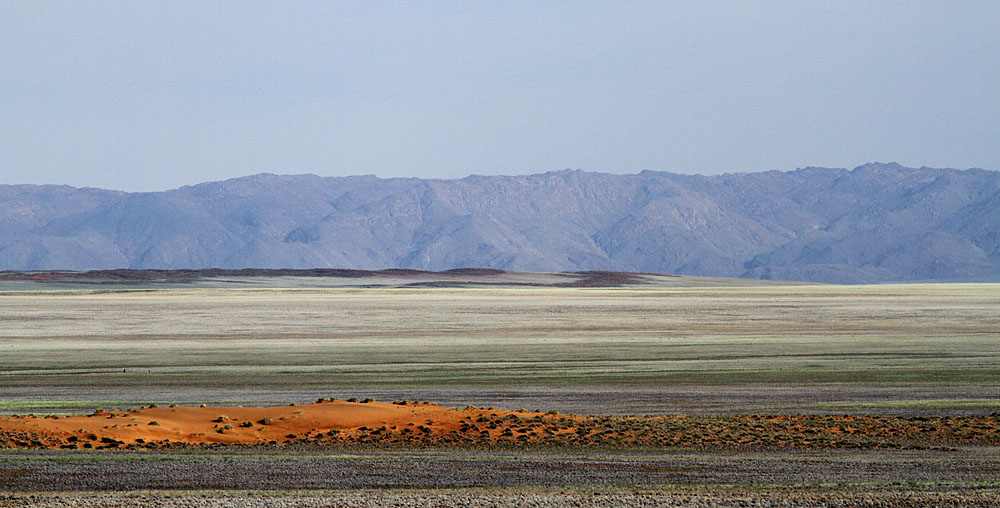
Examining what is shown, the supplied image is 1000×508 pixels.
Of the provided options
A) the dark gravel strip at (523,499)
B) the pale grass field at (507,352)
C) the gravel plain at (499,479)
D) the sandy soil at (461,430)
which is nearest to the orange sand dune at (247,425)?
the sandy soil at (461,430)

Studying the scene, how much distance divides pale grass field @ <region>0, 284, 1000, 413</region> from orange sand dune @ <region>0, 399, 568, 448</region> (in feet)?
16.4

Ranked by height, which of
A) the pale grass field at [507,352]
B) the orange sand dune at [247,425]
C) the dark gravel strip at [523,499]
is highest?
the dark gravel strip at [523,499]

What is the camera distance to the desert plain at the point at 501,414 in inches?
609

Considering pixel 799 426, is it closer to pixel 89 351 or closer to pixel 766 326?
pixel 89 351

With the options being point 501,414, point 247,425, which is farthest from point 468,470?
point 247,425

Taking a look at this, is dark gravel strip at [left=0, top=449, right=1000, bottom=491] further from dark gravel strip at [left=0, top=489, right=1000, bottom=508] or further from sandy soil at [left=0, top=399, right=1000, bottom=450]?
sandy soil at [left=0, top=399, right=1000, bottom=450]

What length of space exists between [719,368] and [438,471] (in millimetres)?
20438

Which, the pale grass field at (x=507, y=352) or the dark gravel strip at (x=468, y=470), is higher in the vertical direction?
the dark gravel strip at (x=468, y=470)

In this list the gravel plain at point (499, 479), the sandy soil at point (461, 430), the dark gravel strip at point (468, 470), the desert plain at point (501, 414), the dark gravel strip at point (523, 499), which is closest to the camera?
the dark gravel strip at point (523, 499)

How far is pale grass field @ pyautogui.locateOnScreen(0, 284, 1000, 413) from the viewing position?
1182 inches

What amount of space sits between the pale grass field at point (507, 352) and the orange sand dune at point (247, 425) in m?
5.00

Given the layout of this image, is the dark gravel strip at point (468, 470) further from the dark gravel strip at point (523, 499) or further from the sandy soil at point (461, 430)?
the sandy soil at point (461, 430)

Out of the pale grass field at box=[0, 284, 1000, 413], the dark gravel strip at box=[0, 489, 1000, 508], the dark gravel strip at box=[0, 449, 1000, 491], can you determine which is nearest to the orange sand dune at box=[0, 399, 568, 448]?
the dark gravel strip at box=[0, 449, 1000, 491]

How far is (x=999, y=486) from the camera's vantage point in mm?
14992
